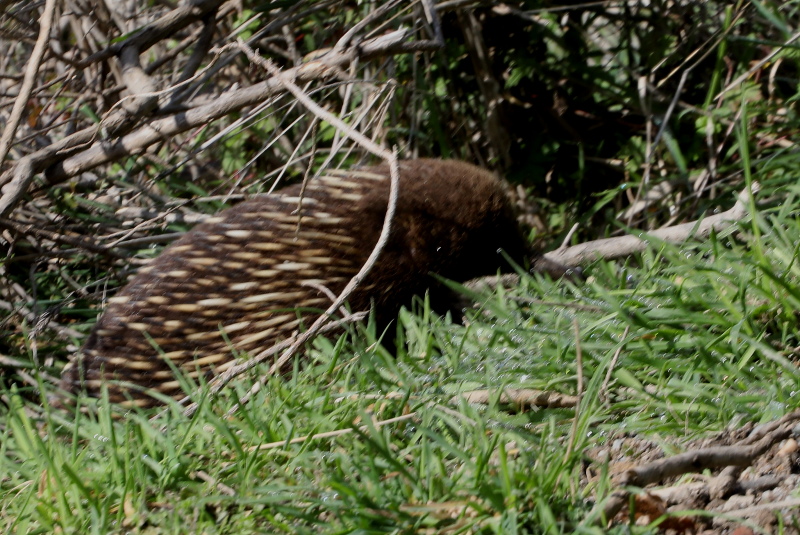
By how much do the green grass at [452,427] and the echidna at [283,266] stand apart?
560mm

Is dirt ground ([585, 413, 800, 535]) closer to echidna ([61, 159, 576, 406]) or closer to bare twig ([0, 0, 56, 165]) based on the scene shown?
echidna ([61, 159, 576, 406])

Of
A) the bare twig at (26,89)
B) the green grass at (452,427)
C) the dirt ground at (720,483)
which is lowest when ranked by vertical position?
the dirt ground at (720,483)

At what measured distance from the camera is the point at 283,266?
127 inches

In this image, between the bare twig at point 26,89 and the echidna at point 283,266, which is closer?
the bare twig at point 26,89

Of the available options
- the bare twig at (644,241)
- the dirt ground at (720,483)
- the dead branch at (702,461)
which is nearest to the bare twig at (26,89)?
the bare twig at (644,241)

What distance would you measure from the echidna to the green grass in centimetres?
56

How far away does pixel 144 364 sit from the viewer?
9.89ft

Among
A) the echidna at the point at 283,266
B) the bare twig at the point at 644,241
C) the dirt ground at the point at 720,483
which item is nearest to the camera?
the dirt ground at the point at 720,483

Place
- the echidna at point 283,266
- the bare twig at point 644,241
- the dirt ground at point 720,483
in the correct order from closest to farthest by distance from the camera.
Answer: the dirt ground at point 720,483 → the bare twig at point 644,241 → the echidna at point 283,266

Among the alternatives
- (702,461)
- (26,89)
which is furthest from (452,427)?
(26,89)

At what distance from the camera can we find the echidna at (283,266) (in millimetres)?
3033

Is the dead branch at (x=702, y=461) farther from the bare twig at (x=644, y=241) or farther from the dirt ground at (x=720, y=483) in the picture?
the bare twig at (x=644, y=241)

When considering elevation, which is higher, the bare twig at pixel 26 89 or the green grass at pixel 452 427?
the bare twig at pixel 26 89

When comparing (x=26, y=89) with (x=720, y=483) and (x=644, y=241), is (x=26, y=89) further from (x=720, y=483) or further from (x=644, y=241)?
(x=720, y=483)
